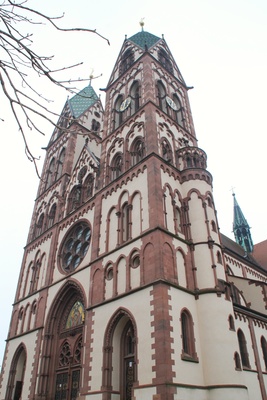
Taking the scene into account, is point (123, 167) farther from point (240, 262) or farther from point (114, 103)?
point (240, 262)

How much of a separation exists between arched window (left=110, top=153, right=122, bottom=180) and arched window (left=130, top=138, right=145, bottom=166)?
1.17m

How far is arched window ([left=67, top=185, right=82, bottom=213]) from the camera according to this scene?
23166mm

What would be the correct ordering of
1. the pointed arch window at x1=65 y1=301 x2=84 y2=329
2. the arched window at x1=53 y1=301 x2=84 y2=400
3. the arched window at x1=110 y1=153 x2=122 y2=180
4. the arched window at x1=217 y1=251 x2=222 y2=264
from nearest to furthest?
the arched window at x1=217 y1=251 x2=222 y2=264
the arched window at x1=53 y1=301 x2=84 y2=400
the pointed arch window at x1=65 y1=301 x2=84 y2=329
the arched window at x1=110 y1=153 x2=122 y2=180

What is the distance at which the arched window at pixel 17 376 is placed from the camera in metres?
19.0

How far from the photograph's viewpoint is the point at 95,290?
16406mm

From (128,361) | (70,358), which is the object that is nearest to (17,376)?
(70,358)

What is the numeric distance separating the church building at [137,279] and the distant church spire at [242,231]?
15337mm

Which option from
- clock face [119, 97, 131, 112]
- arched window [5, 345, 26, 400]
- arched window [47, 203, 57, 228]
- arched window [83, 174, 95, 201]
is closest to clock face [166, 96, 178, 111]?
clock face [119, 97, 131, 112]

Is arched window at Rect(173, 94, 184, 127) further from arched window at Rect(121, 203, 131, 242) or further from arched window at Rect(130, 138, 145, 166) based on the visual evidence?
arched window at Rect(121, 203, 131, 242)

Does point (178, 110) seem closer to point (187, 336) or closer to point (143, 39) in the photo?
point (143, 39)

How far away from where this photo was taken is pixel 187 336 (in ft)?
43.1

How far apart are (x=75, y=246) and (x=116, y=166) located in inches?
218

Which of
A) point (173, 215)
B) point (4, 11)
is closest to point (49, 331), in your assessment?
point (173, 215)

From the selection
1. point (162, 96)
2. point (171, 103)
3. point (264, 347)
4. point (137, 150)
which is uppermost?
point (162, 96)
